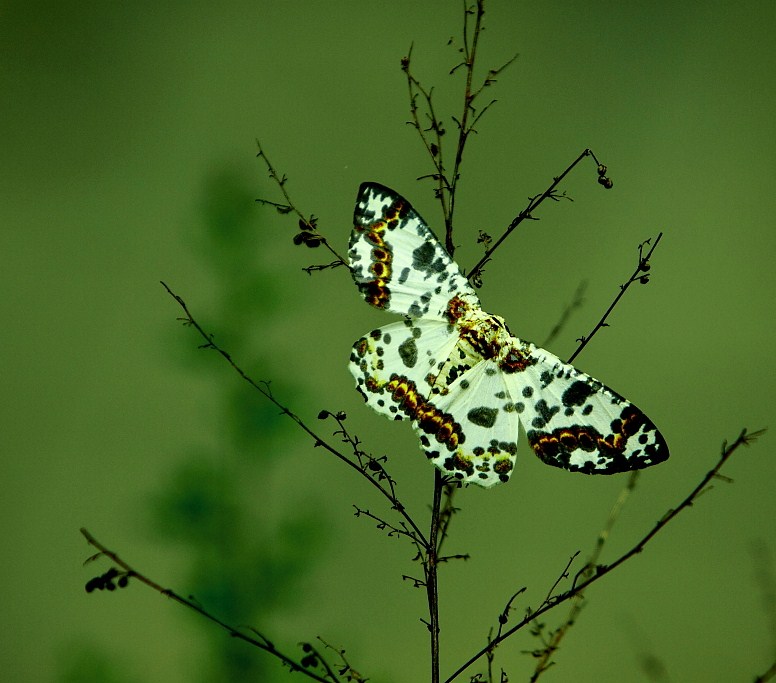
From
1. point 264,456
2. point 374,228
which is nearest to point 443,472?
point 374,228

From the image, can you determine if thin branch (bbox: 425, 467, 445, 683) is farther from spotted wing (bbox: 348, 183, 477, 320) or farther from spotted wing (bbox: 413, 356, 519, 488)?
spotted wing (bbox: 348, 183, 477, 320)

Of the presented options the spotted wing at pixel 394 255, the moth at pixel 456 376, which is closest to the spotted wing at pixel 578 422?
the moth at pixel 456 376

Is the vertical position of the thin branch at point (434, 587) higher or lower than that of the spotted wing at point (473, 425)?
lower

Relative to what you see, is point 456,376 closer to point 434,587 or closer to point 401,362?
point 401,362

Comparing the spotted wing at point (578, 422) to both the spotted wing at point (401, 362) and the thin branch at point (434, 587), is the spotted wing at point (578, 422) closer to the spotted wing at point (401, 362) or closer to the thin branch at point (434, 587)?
the spotted wing at point (401, 362)

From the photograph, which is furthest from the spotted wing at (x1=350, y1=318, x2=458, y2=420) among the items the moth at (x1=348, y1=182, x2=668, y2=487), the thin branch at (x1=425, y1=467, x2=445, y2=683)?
the thin branch at (x1=425, y1=467, x2=445, y2=683)

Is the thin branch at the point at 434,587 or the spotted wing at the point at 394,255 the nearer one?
the thin branch at the point at 434,587

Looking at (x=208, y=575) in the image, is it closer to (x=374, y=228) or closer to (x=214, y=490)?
(x=214, y=490)

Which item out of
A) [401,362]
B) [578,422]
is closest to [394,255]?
[401,362]
